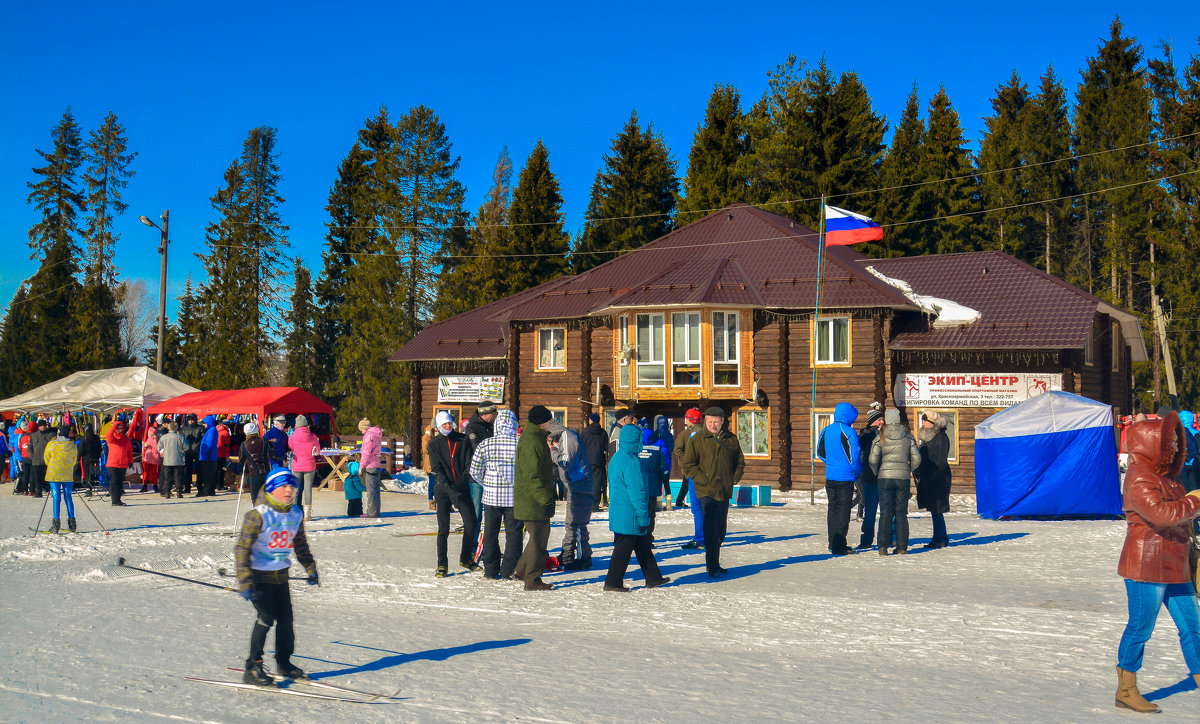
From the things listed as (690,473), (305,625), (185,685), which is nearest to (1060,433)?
(690,473)

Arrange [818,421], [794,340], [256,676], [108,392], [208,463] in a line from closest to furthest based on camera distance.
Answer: [256,676], [208,463], [818,421], [794,340], [108,392]

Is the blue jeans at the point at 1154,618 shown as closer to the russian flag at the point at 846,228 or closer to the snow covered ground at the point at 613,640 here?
the snow covered ground at the point at 613,640

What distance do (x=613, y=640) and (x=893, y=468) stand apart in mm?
6186

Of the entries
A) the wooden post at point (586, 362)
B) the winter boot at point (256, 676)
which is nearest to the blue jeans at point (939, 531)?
the winter boot at point (256, 676)

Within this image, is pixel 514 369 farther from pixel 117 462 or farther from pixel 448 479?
pixel 448 479

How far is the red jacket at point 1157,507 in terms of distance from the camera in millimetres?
5648

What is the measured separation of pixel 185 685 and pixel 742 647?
392 cm

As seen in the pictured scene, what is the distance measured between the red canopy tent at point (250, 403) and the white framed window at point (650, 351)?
9104mm

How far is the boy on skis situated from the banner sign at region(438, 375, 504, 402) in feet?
91.9

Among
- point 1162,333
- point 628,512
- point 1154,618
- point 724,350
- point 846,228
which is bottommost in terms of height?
point 1154,618

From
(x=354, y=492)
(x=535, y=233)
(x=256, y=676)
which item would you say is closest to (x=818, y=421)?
(x=354, y=492)

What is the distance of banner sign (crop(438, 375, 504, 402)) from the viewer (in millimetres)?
34562

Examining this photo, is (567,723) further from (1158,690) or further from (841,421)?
(841,421)

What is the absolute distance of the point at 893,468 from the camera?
41.2 feet
